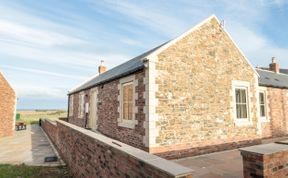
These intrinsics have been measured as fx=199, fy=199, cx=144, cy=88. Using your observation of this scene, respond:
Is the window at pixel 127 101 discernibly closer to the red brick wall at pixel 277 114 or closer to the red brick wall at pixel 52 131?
the red brick wall at pixel 52 131

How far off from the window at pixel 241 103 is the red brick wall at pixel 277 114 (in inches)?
147

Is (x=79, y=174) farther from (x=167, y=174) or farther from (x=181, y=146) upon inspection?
(x=167, y=174)

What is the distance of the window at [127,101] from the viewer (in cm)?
902

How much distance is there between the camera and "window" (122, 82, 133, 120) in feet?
29.6

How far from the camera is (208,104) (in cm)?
892

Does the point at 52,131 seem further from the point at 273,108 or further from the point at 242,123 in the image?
the point at 273,108

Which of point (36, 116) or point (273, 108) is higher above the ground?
point (273, 108)

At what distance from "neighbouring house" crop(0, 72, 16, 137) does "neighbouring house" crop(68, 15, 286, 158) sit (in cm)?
1224

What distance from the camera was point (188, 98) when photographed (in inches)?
327

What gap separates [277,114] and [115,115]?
1160 cm

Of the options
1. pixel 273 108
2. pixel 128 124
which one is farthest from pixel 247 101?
pixel 128 124

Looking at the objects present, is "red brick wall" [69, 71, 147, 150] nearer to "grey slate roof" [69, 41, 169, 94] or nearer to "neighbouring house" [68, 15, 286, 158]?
"neighbouring house" [68, 15, 286, 158]

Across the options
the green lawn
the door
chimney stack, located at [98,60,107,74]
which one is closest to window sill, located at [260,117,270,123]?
the door

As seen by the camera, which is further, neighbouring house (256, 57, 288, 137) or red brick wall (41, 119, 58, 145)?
neighbouring house (256, 57, 288, 137)
